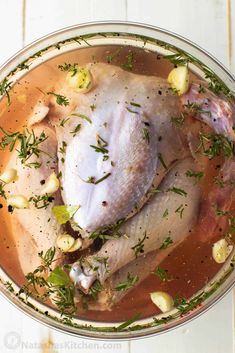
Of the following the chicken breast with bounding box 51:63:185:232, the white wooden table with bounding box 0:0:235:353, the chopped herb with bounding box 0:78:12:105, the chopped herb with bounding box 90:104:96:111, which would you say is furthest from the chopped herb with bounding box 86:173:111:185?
the white wooden table with bounding box 0:0:235:353

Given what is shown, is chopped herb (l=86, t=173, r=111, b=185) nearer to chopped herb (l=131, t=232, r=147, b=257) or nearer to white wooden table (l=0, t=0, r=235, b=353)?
chopped herb (l=131, t=232, r=147, b=257)

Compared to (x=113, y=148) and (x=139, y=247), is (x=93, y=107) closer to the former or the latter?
(x=113, y=148)

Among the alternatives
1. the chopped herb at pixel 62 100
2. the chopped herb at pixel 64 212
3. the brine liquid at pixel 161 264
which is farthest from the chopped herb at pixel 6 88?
the chopped herb at pixel 64 212

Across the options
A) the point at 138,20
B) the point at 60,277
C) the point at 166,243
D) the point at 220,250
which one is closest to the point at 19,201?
the point at 60,277

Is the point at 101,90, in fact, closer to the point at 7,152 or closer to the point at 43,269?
the point at 7,152

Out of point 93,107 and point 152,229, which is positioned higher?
point 93,107

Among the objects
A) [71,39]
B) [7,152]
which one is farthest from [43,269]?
[71,39]

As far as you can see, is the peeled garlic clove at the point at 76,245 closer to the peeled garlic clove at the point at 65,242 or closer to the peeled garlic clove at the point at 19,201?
the peeled garlic clove at the point at 65,242
